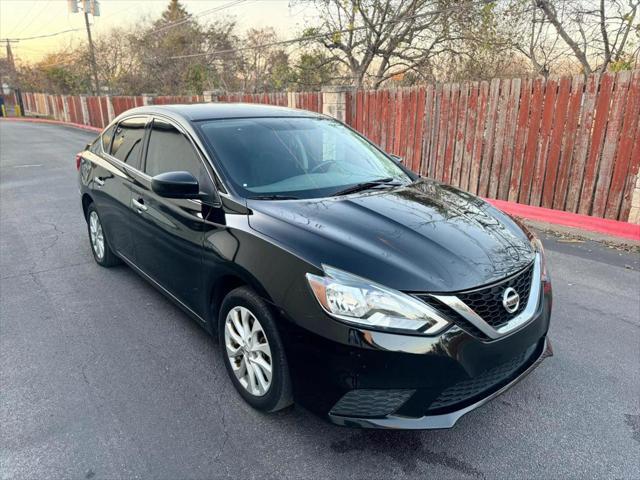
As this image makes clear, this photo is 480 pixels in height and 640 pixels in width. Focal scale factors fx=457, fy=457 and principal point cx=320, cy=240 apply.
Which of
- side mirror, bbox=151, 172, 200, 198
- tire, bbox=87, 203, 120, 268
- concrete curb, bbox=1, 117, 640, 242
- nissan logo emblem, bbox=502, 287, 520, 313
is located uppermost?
side mirror, bbox=151, 172, 200, 198

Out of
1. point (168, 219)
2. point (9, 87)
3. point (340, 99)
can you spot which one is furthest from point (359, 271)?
point (9, 87)

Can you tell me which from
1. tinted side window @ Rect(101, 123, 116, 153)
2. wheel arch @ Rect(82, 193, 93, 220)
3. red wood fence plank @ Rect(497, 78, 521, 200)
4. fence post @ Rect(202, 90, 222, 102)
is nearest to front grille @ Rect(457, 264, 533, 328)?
tinted side window @ Rect(101, 123, 116, 153)

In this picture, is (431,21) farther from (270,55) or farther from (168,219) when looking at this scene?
(168,219)

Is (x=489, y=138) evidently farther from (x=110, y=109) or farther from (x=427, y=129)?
(x=110, y=109)

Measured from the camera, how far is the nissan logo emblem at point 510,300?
2209 mm

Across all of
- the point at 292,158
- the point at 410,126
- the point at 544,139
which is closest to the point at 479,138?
the point at 544,139

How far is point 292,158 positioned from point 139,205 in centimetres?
133

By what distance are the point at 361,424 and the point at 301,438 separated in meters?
0.48

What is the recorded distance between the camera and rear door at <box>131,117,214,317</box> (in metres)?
2.94

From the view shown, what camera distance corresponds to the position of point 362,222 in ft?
8.21

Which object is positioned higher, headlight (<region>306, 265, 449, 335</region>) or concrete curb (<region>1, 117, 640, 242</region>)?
headlight (<region>306, 265, 449, 335</region>)

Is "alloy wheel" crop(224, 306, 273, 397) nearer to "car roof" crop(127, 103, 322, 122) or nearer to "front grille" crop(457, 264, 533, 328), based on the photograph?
"front grille" crop(457, 264, 533, 328)

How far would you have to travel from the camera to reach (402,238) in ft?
7.78

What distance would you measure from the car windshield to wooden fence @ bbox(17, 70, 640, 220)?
4.10 metres
